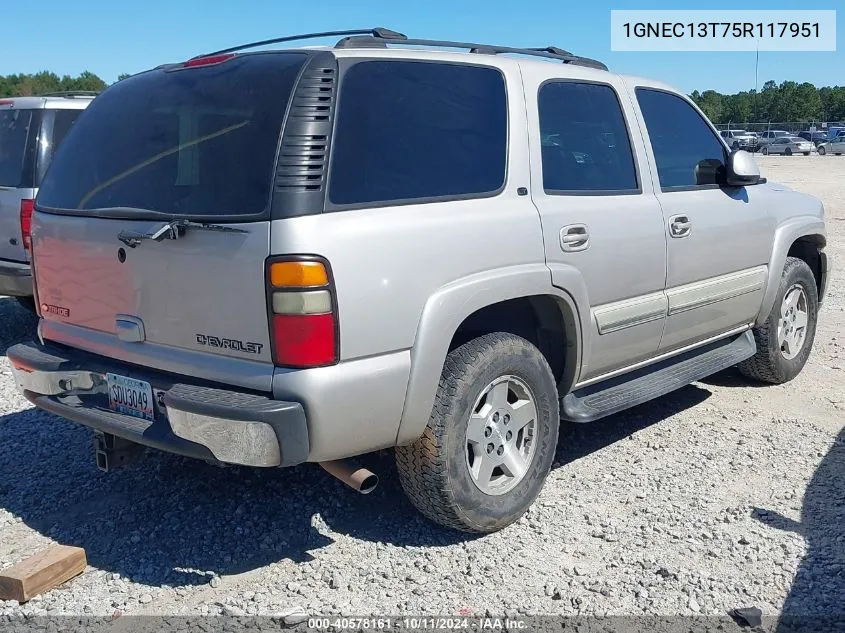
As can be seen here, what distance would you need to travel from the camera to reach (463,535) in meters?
3.73

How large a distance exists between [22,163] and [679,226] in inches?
198

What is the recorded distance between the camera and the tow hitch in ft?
12.0

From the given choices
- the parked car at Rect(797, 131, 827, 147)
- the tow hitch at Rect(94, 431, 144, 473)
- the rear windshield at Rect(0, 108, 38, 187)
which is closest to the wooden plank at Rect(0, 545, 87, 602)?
the tow hitch at Rect(94, 431, 144, 473)

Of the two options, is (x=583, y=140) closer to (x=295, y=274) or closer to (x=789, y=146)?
(x=295, y=274)

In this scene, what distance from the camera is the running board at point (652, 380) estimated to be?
411 centimetres

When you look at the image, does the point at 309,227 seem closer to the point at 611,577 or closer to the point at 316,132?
the point at 316,132

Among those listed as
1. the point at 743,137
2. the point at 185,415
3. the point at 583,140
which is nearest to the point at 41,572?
the point at 185,415

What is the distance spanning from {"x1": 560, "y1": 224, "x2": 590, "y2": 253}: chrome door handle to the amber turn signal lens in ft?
4.40

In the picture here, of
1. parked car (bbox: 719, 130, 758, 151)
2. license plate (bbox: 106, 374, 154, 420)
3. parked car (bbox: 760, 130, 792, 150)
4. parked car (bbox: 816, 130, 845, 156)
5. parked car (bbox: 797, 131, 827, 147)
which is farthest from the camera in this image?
parked car (bbox: 797, 131, 827, 147)

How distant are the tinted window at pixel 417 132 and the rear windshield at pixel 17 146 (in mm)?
4340

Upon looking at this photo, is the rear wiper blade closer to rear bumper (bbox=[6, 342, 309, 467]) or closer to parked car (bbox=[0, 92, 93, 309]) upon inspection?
rear bumper (bbox=[6, 342, 309, 467])

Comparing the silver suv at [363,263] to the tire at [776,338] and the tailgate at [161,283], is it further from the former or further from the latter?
the tire at [776,338]

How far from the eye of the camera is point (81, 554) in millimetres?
3404

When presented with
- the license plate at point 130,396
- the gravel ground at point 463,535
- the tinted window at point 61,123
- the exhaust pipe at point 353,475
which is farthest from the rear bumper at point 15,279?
the exhaust pipe at point 353,475
